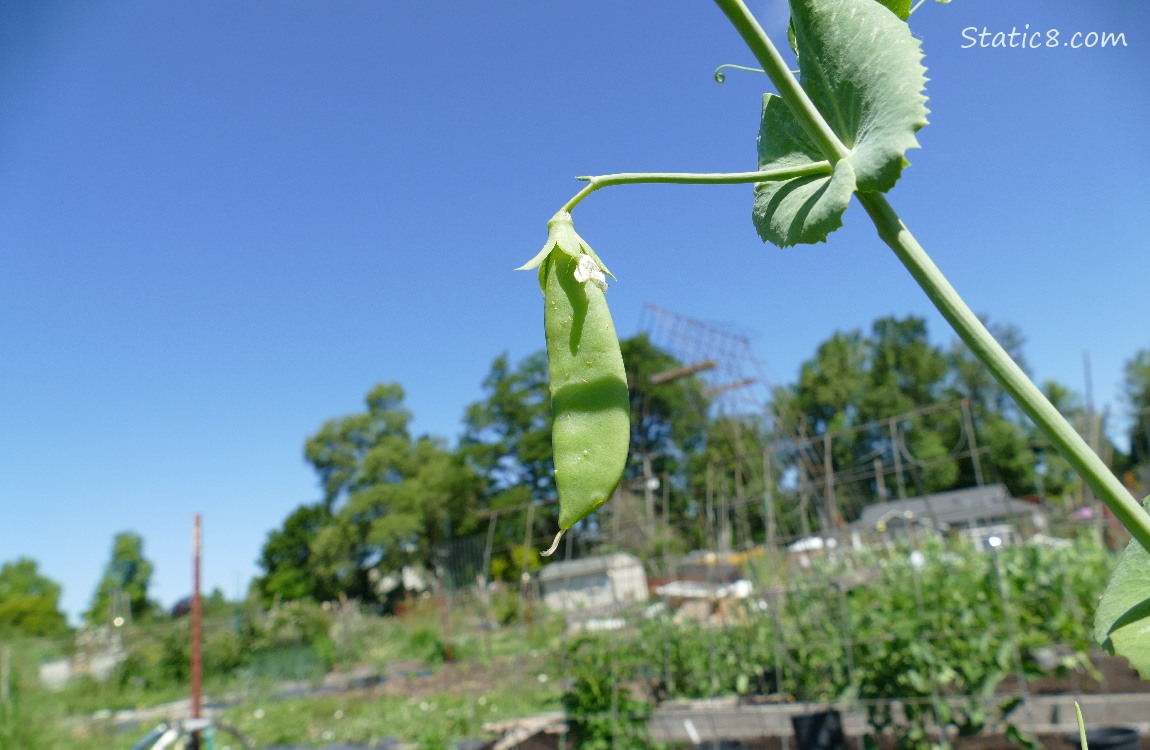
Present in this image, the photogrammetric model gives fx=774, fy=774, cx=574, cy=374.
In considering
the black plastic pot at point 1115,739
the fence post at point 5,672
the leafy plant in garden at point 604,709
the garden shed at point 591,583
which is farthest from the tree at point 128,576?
the black plastic pot at point 1115,739

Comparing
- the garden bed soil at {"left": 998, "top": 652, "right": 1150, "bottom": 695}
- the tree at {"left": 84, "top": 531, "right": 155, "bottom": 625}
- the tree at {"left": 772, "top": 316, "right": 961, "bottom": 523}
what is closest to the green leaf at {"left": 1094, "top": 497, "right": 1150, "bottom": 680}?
the garden bed soil at {"left": 998, "top": 652, "right": 1150, "bottom": 695}

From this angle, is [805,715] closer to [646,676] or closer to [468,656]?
[646,676]

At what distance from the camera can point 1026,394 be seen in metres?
0.28

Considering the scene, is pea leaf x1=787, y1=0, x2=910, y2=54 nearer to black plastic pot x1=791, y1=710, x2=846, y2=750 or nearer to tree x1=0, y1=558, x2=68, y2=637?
black plastic pot x1=791, y1=710, x2=846, y2=750

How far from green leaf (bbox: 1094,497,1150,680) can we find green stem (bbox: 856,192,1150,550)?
12 cm

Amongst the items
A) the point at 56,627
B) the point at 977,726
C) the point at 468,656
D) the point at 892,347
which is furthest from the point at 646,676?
the point at 892,347

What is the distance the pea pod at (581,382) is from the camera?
0.40 meters

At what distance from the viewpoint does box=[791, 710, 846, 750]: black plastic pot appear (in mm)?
4695

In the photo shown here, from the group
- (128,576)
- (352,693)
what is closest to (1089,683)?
(352,693)

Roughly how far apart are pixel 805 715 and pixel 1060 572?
2.09 metres

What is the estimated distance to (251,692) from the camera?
12.2 meters

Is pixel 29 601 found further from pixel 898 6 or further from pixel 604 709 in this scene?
pixel 898 6

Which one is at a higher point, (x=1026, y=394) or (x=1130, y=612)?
(x=1026, y=394)

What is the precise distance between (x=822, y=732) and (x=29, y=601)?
102ft
